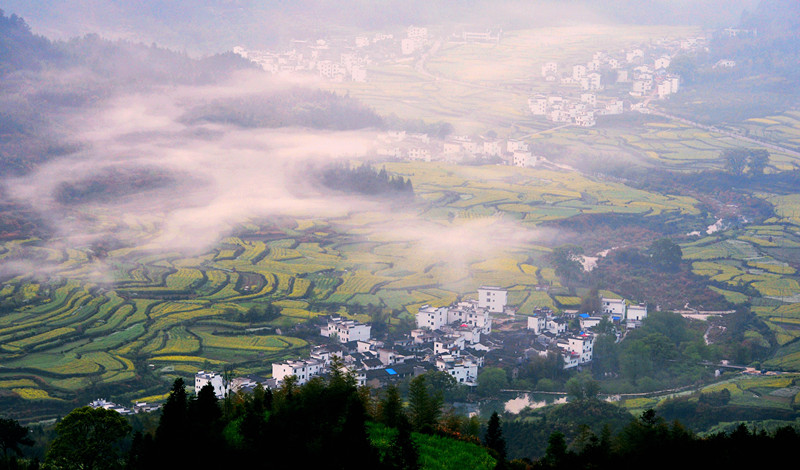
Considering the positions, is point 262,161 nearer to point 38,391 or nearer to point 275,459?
point 38,391

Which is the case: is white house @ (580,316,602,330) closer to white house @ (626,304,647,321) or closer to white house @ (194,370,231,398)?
white house @ (626,304,647,321)

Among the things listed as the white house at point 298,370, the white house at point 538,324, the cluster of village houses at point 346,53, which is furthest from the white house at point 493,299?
the cluster of village houses at point 346,53

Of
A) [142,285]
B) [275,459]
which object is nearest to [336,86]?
[142,285]

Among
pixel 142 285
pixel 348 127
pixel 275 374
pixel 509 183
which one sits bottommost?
pixel 275 374

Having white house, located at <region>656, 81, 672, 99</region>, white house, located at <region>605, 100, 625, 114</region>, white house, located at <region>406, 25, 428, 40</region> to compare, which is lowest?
white house, located at <region>605, 100, 625, 114</region>

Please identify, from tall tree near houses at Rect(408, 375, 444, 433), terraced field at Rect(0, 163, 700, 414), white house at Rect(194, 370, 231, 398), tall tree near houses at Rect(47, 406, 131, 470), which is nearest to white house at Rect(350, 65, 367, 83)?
terraced field at Rect(0, 163, 700, 414)

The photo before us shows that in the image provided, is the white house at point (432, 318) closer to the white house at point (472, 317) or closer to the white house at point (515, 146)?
the white house at point (472, 317)

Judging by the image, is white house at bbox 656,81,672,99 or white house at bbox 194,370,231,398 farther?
white house at bbox 656,81,672,99

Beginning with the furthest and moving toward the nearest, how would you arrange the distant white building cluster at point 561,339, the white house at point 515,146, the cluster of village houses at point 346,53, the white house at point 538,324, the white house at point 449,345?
the cluster of village houses at point 346,53, the white house at point 515,146, the white house at point 538,324, the distant white building cluster at point 561,339, the white house at point 449,345
